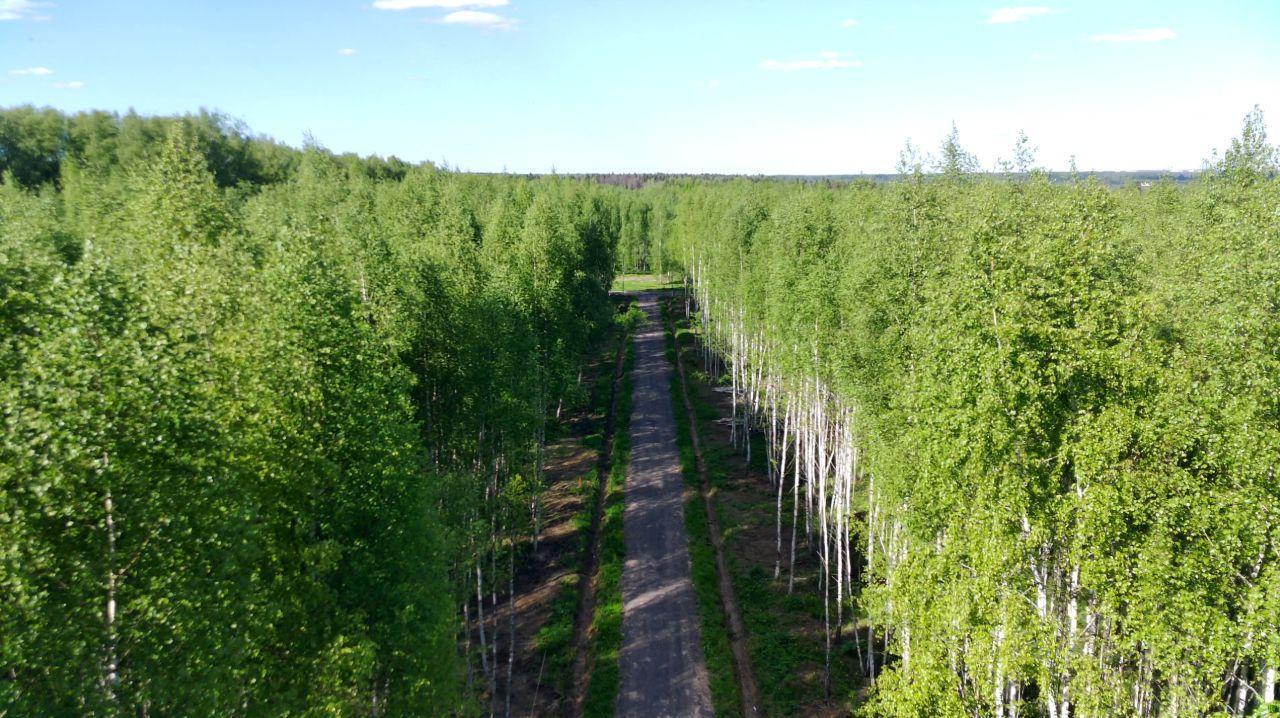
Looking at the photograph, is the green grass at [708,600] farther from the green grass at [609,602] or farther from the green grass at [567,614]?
the green grass at [567,614]

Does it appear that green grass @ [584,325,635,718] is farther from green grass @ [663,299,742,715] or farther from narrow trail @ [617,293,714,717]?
green grass @ [663,299,742,715]

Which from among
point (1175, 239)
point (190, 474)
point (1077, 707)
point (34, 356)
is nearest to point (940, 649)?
point (1077, 707)

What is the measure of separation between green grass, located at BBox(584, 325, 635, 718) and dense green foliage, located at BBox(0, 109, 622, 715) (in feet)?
14.1

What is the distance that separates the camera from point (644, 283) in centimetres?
12625

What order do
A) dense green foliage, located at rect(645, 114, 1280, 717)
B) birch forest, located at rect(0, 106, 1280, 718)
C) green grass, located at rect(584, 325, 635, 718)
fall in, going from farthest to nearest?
green grass, located at rect(584, 325, 635, 718), dense green foliage, located at rect(645, 114, 1280, 717), birch forest, located at rect(0, 106, 1280, 718)

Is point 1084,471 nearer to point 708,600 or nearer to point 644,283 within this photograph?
point 708,600

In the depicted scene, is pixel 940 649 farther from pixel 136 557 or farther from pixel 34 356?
pixel 34 356

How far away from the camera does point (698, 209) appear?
9050 cm

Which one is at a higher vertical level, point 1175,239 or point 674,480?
point 1175,239

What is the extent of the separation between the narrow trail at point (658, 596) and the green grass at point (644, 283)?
2748 inches

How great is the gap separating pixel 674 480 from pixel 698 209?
57825 mm

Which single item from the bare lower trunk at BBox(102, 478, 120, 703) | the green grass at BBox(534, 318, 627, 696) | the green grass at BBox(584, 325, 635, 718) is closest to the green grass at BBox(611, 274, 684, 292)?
the green grass at BBox(584, 325, 635, 718)

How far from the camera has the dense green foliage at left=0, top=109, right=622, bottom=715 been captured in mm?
9102

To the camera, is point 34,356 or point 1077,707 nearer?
point 34,356
